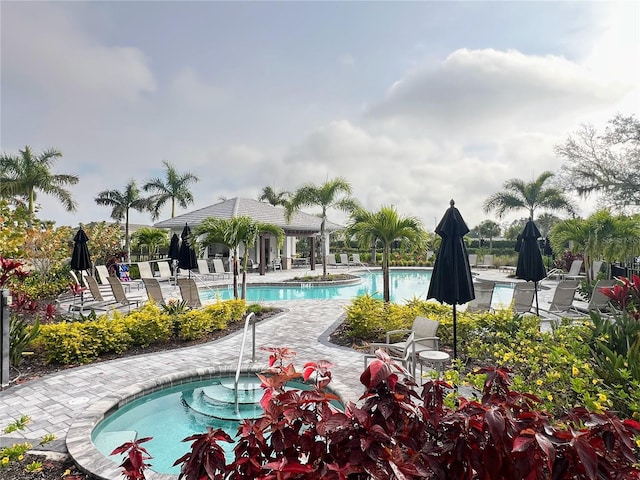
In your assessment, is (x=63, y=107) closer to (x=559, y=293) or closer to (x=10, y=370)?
(x=10, y=370)

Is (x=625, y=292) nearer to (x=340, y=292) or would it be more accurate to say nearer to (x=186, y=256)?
(x=186, y=256)

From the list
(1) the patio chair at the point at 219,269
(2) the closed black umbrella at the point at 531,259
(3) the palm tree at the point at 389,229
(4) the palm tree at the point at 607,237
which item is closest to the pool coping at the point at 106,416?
(2) the closed black umbrella at the point at 531,259

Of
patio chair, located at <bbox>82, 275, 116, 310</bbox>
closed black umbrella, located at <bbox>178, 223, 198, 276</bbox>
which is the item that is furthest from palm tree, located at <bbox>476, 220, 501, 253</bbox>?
patio chair, located at <bbox>82, 275, 116, 310</bbox>

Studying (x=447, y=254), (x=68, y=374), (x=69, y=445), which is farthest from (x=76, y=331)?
(x=447, y=254)

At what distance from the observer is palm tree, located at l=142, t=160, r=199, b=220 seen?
33.2m

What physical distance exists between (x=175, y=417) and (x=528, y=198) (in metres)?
28.9

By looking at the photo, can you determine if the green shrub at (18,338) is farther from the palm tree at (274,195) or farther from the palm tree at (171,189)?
the palm tree at (274,195)

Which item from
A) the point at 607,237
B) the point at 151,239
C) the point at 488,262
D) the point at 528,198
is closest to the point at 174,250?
the point at 151,239

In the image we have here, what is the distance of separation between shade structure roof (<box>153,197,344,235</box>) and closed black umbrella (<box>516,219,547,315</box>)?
17495mm

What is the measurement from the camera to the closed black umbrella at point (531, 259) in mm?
10016

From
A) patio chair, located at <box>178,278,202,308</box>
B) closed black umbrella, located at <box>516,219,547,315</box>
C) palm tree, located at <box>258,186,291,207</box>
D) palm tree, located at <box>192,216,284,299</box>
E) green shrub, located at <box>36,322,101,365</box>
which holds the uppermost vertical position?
palm tree, located at <box>258,186,291,207</box>

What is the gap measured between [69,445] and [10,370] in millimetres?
3676

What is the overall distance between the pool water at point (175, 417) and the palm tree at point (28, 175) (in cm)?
2699

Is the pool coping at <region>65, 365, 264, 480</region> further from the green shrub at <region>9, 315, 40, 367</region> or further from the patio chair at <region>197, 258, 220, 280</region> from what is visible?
the patio chair at <region>197, 258, 220, 280</region>
